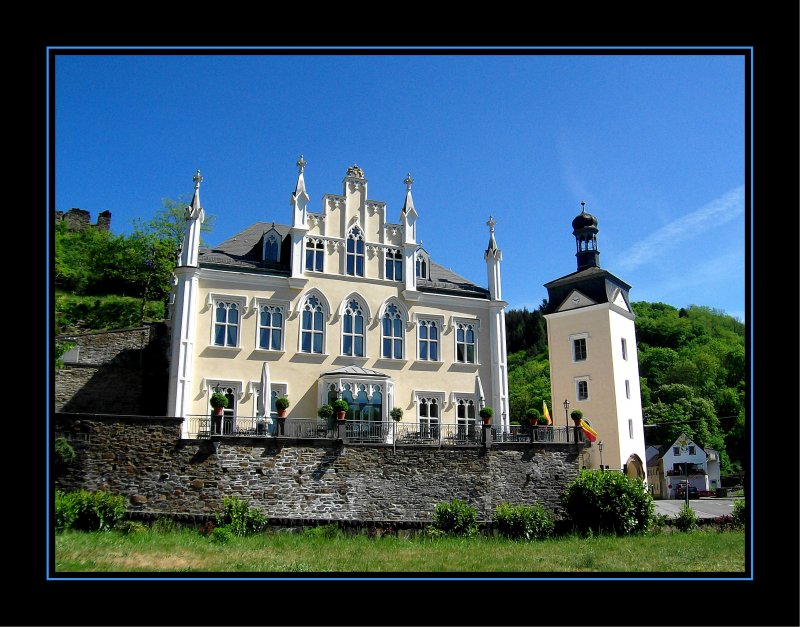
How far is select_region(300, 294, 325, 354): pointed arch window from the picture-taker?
24.8 m

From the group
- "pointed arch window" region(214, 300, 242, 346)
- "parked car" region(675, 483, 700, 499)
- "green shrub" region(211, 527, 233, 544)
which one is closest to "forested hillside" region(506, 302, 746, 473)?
"parked car" region(675, 483, 700, 499)

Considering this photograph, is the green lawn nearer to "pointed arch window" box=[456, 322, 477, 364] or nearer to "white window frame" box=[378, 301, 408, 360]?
"white window frame" box=[378, 301, 408, 360]

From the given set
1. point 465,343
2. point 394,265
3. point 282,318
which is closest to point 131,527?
point 282,318

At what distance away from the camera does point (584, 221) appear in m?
36.0

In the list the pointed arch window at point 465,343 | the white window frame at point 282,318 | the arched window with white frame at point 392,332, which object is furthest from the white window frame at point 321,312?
the pointed arch window at point 465,343

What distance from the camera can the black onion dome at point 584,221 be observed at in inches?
1417

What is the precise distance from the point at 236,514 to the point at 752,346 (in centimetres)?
1607

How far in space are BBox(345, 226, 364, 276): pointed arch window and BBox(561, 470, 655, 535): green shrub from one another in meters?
11.4

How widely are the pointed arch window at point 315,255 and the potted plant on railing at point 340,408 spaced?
5649 millimetres

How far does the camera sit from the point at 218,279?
23844 millimetres

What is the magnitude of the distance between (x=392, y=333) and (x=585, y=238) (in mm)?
15156

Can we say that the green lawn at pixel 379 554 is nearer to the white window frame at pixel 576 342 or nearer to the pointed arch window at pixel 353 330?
the pointed arch window at pixel 353 330

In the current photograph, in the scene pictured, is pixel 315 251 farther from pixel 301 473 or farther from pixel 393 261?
pixel 301 473

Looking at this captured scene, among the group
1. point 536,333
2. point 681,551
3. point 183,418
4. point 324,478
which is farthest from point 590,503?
point 536,333
